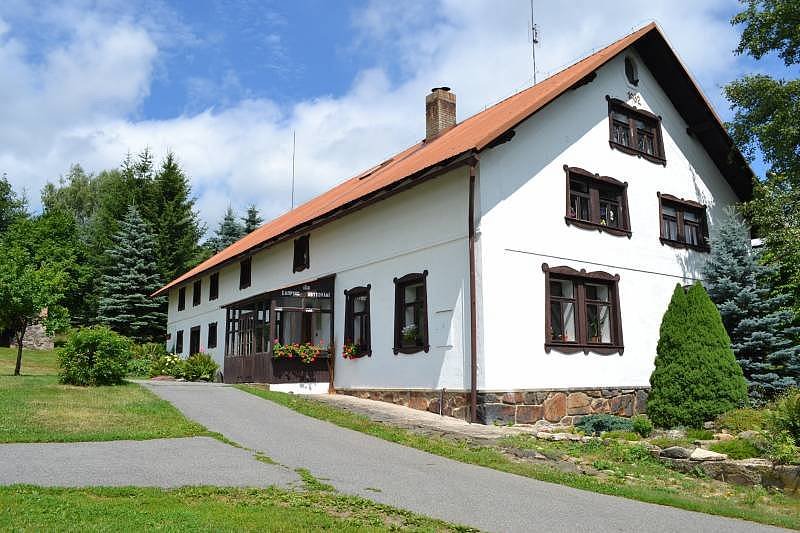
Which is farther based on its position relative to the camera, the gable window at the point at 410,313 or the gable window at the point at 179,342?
the gable window at the point at 179,342

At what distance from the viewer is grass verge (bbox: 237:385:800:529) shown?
27.7ft

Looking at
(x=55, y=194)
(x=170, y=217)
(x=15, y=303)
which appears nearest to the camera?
(x=15, y=303)

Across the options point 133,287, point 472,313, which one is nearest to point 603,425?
point 472,313

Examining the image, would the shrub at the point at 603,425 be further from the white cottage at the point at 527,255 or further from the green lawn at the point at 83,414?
the green lawn at the point at 83,414

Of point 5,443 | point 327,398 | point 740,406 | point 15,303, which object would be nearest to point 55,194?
point 15,303

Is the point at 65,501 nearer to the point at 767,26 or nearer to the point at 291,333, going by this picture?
the point at 291,333

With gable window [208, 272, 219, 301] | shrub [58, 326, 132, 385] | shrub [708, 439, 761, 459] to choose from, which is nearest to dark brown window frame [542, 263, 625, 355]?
shrub [708, 439, 761, 459]

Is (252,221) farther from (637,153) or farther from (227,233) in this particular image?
(637,153)

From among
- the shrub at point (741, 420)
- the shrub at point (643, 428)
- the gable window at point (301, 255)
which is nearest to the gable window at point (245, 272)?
the gable window at point (301, 255)

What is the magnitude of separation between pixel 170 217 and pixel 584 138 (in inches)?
1307

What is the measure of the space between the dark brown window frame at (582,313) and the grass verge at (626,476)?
377cm

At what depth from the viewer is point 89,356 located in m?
18.0

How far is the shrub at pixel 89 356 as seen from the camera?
1780 cm

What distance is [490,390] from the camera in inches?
564
